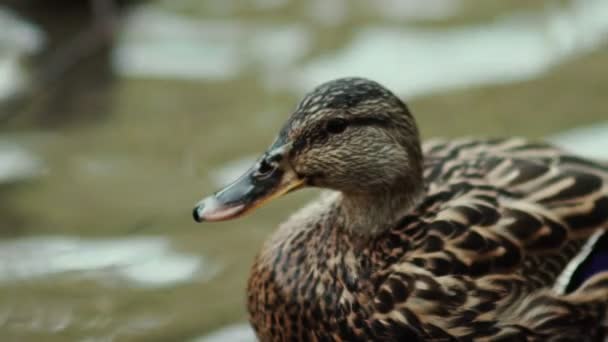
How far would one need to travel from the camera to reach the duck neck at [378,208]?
11.6 ft

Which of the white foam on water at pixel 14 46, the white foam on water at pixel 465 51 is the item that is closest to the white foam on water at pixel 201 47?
the white foam on water at pixel 465 51

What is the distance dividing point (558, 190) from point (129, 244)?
1.66 m

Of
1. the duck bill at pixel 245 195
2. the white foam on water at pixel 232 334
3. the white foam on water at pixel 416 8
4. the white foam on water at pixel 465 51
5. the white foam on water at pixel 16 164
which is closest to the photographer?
the duck bill at pixel 245 195

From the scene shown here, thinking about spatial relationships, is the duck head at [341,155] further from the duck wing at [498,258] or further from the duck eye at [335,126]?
the duck wing at [498,258]

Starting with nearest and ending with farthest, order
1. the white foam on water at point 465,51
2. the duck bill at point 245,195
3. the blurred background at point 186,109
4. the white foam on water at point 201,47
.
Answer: the duck bill at point 245,195 → the blurred background at point 186,109 → the white foam on water at point 465,51 → the white foam on water at point 201,47

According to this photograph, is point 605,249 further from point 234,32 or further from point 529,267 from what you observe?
point 234,32

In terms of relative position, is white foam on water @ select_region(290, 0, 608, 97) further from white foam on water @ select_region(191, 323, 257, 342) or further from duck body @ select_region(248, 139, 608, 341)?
duck body @ select_region(248, 139, 608, 341)

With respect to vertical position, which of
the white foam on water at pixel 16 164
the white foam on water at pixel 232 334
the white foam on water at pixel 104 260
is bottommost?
the white foam on water at pixel 232 334

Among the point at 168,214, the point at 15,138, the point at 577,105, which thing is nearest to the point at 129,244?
the point at 168,214

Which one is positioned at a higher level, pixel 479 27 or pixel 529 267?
pixel 479 27

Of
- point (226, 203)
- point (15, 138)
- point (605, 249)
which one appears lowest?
point (605, 249)

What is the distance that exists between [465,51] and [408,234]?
7.43 feet

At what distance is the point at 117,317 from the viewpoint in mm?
4078

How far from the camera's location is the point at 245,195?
10.9ft
